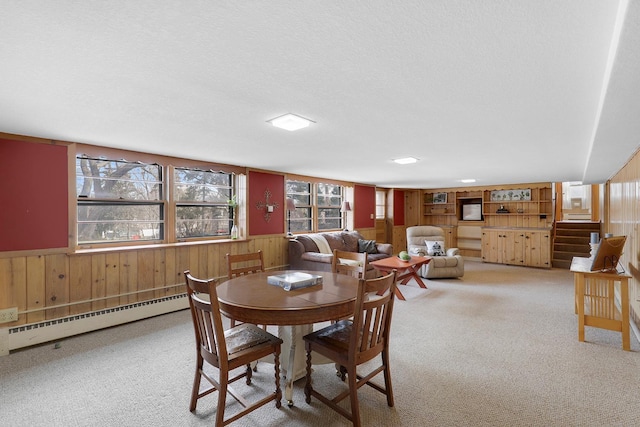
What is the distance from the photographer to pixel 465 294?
16.0 feet

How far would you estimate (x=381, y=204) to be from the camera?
871 cm

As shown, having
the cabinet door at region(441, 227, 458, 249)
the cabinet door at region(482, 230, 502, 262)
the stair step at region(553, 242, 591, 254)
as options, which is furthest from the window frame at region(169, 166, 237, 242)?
the stair step at region(553, 242, 591, 254)

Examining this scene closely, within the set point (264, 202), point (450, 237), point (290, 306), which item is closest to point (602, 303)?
point (290, 306)

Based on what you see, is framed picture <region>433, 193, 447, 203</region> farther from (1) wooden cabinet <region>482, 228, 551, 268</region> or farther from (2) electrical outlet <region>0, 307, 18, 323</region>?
(2) electrical outlet <region>0, 307, 18, 323</region>

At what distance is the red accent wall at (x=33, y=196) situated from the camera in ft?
9.72

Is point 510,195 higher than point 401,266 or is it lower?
higher

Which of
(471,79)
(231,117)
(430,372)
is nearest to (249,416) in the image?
(430,372)

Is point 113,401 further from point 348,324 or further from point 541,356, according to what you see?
point 541,356

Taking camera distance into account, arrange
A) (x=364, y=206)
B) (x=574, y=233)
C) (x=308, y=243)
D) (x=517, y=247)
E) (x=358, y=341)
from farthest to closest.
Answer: (x=574, y=233), (x=364, y=206), (x=517, y=247), (x=308, y=243), (x=358, y=341)

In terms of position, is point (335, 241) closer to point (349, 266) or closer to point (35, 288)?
point (349, 266)

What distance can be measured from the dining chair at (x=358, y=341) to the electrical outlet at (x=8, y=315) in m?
2.99

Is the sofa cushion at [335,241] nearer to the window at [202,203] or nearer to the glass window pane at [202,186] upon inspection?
the window at [202,203]

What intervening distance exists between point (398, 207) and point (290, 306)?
753 cm

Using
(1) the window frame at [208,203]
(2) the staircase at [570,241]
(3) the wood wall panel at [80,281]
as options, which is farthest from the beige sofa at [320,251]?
(2) the staircase at [570,241]
